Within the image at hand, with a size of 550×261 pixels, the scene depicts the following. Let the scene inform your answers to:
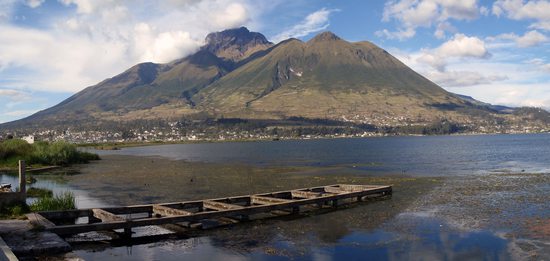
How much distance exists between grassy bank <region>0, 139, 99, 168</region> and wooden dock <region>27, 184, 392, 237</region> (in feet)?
159

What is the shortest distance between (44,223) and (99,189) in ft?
85.4

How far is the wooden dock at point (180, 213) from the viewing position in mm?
24859

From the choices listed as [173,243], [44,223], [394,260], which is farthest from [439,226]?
[44,223]

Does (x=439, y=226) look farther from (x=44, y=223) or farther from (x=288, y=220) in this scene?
(x=44, y=223)

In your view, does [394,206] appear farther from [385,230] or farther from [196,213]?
[196,213]

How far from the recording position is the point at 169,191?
47.8 metres

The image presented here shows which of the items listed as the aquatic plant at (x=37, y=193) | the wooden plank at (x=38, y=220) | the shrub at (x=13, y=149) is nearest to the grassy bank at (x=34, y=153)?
the shrub at (x=13, y=149)

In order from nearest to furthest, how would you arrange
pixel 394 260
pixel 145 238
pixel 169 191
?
pixel 394 260
pixel 145 238
pixel 169 191

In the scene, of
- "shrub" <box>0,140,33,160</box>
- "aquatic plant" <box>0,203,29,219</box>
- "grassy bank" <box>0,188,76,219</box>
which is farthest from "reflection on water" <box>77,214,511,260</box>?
"shrub" <box>0,140,33,160</box>

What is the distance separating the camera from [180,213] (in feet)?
96.0

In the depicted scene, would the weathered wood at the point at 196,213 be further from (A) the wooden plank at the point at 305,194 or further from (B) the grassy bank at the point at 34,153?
(B) the grassy bank at the point at 34,153

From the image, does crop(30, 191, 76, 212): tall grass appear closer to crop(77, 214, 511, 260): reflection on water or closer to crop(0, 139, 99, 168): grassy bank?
crop(77, 214, 511, 260): reflection on water

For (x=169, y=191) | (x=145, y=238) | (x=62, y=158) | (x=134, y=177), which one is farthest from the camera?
(x=62, y=158)

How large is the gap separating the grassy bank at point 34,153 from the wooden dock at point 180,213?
48.6 m
